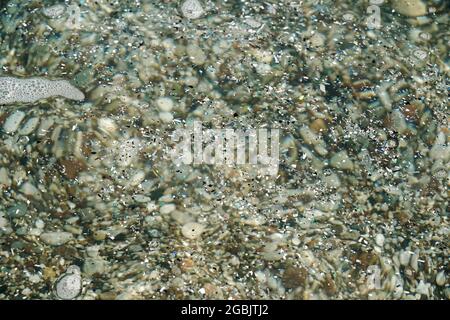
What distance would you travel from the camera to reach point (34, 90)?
13.6 ft

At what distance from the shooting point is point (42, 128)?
3.92 metres

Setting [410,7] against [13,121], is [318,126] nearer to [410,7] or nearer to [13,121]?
[410,7]

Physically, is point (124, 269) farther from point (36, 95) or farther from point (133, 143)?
point (36, 95)

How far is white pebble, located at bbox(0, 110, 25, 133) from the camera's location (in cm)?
395

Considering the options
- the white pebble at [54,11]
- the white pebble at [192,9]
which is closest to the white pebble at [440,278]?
the white pebble at [192,9]

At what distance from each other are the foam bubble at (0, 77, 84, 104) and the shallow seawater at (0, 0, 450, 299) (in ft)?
0.04

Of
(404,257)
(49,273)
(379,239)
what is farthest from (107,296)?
(404,257)

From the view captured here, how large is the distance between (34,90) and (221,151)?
1.54m

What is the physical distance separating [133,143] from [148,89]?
458 mm

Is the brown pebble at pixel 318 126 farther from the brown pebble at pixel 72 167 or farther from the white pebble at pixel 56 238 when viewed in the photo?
the white pebble at pixel 56 238

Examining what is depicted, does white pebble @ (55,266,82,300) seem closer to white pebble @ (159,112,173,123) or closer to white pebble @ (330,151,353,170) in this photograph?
white pebble @ (159,112,173,123)

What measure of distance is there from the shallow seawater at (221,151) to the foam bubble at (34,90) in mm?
13

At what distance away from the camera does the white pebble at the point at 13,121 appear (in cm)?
395

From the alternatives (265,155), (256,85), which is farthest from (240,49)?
(265,155)
